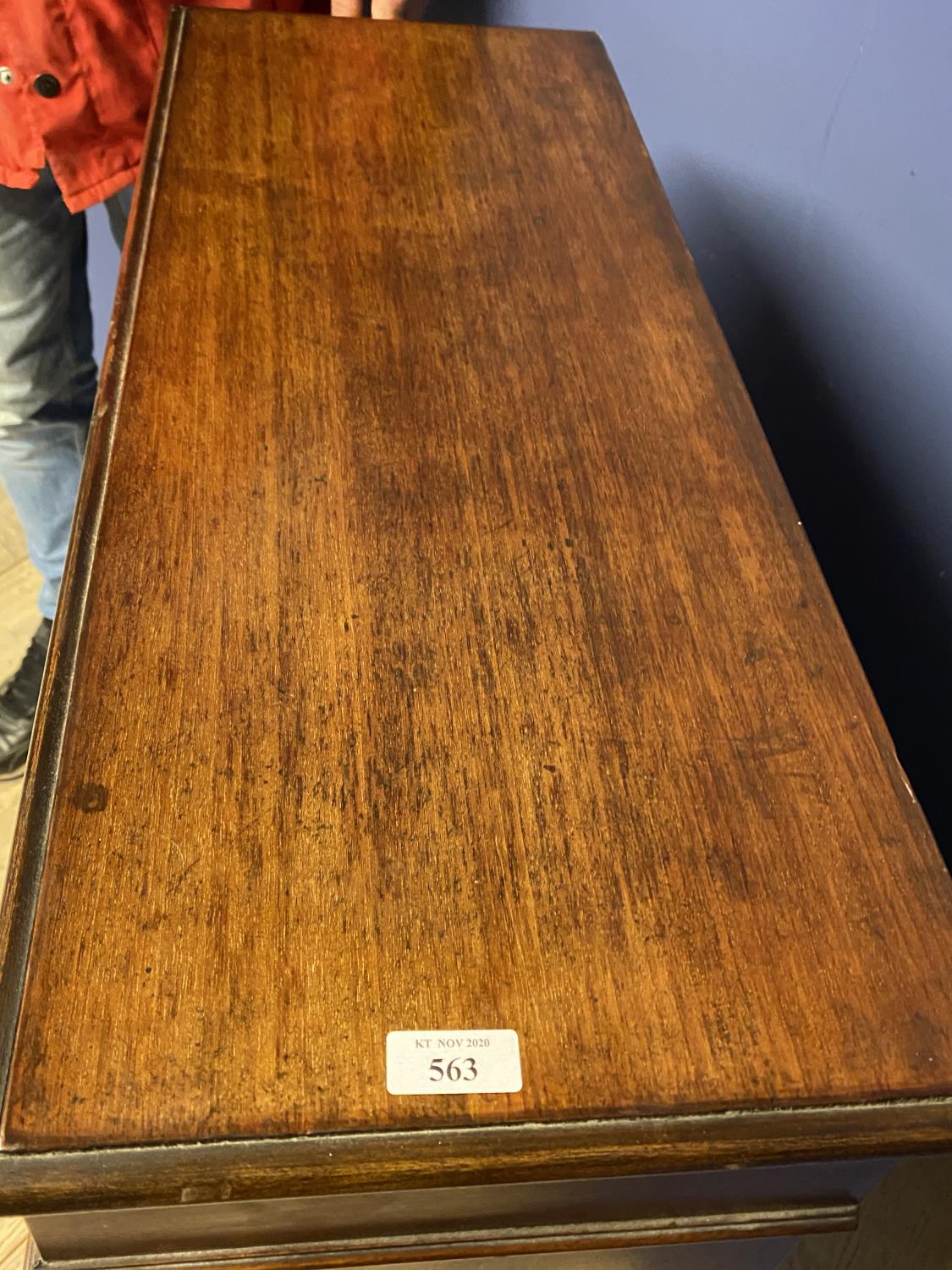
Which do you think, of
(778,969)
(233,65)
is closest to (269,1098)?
(778,969)

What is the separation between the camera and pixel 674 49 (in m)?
0.91

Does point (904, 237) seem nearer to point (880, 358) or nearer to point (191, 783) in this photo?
point (880, 358)

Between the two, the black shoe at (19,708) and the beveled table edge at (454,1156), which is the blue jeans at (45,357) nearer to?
the black shoe at (19,708)

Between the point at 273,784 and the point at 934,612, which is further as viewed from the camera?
the point at 934,612

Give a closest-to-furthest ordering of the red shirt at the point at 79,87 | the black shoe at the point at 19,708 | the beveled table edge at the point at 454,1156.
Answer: the beveled table edge at the point at 454,1156, the red shirt at the point at 79,87, the black shoe at the point at 19,708

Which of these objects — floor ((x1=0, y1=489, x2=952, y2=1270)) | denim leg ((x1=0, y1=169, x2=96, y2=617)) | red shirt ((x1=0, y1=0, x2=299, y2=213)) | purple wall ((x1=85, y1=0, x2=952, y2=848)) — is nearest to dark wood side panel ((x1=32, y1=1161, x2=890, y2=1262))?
purple wall ((x1=85, y1=0, x2=952, y2=848))

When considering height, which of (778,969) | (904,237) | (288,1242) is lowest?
(288,1242)

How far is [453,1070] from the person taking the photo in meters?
0.38

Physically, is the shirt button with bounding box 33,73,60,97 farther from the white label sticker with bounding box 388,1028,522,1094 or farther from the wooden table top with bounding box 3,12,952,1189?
the white label sticker with bounding box 388,1028,522,1094

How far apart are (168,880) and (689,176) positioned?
80cm

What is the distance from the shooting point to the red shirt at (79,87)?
2.61 ft

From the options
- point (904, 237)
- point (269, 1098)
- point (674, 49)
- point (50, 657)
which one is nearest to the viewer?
point (269, 1098)

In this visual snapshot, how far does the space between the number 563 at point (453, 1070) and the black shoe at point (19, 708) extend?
1024 millimetres

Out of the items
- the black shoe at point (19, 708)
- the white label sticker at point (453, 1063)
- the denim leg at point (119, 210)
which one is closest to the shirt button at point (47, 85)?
the denim leg at point (119, 210)
